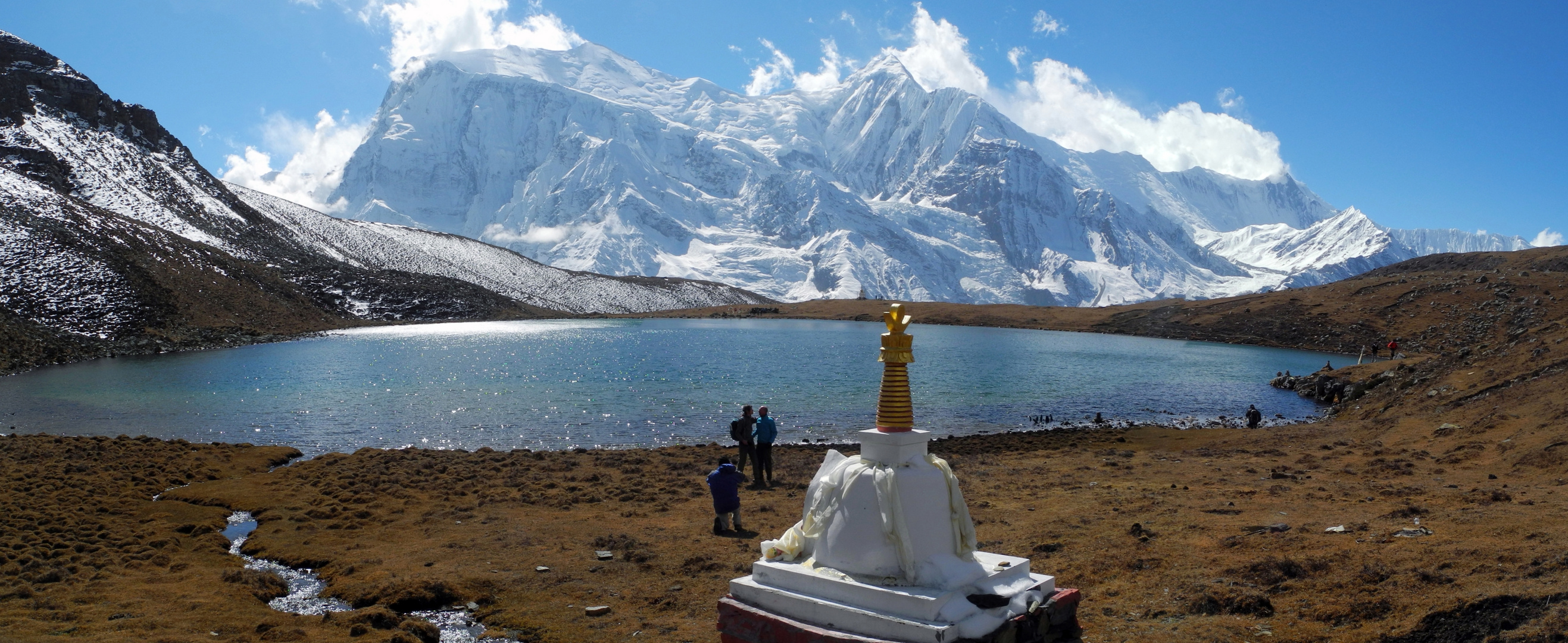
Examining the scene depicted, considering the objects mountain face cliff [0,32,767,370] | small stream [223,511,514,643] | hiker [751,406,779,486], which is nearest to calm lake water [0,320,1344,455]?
mountain face cliff [0,32,767,370]

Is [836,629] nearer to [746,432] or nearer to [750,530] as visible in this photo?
[750,530]

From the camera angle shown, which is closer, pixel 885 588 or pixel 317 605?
pixel 885 588

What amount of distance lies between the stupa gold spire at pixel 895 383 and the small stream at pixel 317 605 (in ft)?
19.7

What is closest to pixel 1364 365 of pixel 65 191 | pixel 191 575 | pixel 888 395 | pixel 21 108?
pixel 888 395

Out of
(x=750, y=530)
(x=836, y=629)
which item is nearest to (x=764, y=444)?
(x=750, y=530)

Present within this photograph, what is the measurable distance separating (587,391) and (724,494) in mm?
33257

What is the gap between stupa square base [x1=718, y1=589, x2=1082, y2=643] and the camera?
7.90m

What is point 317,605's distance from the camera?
12.8 meters

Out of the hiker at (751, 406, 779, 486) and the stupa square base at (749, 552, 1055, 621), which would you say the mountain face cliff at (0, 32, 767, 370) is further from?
the stupa square base at (749, 552, 1055, 621)

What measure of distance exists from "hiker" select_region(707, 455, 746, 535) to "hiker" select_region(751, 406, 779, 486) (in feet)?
14.9

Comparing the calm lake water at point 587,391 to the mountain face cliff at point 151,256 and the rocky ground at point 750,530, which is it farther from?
the mountain face cliff at point 151,256

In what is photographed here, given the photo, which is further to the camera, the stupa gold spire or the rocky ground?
the rocky ground

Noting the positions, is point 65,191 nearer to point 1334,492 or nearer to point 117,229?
point 117,229

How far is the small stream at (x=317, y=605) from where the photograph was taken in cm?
1162
